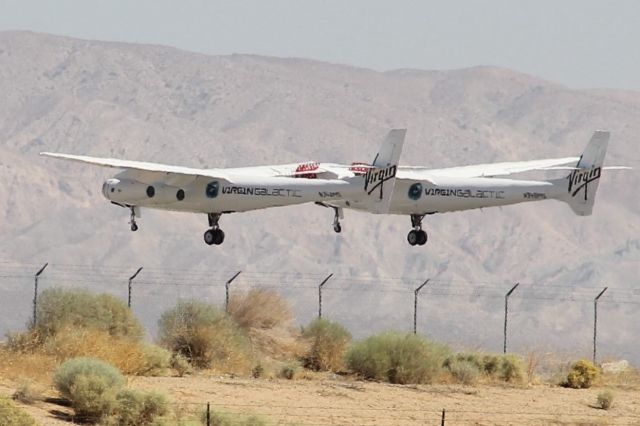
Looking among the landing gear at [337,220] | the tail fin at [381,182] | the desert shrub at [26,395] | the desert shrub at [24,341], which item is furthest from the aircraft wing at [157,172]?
the desert shrub at [26,395]

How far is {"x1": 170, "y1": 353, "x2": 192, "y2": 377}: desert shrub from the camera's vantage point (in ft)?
161

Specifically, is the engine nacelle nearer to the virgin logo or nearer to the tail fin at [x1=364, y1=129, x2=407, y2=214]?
the tail fin at [x1=364, y1=129, x2=407, y2=214]

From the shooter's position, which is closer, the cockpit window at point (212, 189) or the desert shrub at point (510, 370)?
the desert shrub at point (510, 370)

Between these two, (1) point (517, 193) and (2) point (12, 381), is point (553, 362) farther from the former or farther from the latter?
(2) point (12, 381)

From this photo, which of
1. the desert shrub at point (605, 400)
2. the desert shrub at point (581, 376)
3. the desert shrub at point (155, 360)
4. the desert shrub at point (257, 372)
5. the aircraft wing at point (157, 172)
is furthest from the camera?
the aircraft wing at point (157, 172)

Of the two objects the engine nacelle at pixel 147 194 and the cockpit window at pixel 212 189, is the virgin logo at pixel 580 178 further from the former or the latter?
the engine nacelle at pixel 147 194

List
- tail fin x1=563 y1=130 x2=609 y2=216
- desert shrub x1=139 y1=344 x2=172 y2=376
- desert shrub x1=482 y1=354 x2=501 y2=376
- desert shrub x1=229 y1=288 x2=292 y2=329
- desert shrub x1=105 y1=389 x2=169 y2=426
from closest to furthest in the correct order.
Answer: desert shrub x1=105 y1=389 x2=169 y2=426 → desert shrub x1=139 y1=344 x2=172 y2=376 → desert shrub x1=482 y1=354 x2=501 y2=376 → desert shrub x1=229 y1=288 x2=292 y2=329 → tail fin x1=563 y1=130 x2=609 y2=216

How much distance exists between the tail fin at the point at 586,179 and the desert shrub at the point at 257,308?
46.3 ft

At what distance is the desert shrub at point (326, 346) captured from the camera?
5472 cm

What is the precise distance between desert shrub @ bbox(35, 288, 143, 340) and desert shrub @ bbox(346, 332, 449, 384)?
237 inches

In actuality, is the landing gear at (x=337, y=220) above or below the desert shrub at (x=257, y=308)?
above

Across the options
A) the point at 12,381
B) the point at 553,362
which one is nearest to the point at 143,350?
the point at 12,381

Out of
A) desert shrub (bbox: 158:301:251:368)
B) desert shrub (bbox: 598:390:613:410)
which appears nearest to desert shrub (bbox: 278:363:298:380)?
desert shrub (bbox: 158:301:251:368)

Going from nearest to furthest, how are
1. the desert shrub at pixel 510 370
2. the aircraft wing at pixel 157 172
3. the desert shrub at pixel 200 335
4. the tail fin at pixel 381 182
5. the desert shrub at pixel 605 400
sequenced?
the desert shrub at pixel 605 400
the desert shrub at pixel 200 335
the desert shrub at pixel 510 370
the tail fin at pixel 381 182
the aircraft wing at pixel 157 172
